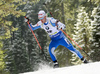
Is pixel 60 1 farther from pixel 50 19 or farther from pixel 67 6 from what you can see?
pixel 50 19

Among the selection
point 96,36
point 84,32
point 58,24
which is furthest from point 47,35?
point 58,24

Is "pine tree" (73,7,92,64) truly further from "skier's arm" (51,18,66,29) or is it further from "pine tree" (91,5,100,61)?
"skier's arm" (51,18,66,29)

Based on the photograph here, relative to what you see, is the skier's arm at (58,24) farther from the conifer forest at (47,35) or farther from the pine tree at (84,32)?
the pine tree at (84,32)

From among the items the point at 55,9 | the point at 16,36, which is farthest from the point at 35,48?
the point at 55,9

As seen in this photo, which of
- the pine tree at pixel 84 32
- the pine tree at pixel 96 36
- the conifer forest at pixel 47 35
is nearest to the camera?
the conifer forest at pixel 47 35

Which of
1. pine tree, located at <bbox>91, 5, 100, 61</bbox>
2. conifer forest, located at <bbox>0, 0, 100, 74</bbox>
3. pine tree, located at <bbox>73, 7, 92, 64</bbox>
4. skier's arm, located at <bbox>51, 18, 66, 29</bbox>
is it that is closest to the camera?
skier's arm, located at <bbox>51, 18, 66, 29</bbox>

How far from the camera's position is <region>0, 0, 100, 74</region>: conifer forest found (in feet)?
22.9

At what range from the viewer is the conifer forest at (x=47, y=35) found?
697cm

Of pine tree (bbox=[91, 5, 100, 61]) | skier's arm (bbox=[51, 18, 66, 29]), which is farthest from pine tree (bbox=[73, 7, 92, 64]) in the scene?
skier's arm (bbox=[51, 18, 66, 29])

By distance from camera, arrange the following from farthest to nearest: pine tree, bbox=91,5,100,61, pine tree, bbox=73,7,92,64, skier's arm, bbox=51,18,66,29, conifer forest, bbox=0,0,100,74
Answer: pine tree, bbox=73,7,92,64
pine tree, bbox=91,5,100,61
conifer forest, bbox=0,0,100,74
skier's arm, bbox=51,18,66,29

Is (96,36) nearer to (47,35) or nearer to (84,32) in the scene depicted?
(84,32)

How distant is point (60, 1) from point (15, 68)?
11527 mm

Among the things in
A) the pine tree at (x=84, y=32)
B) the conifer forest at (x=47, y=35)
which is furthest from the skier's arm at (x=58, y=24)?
the pine tree at (x=84, y=32)

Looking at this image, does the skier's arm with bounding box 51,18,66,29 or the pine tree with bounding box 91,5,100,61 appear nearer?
the skier's arm with bounding box 51,18,66,29
